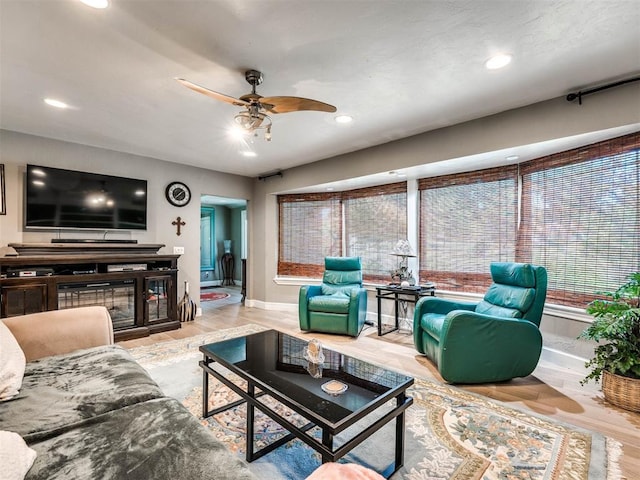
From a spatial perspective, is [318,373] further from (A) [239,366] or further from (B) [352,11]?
(B) [352,11]

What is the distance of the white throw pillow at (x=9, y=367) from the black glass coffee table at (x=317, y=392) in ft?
3.05

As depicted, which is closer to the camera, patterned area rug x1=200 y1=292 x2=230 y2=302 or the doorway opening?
patterned area rug x1=200 y1=292 x2=230 y2=302

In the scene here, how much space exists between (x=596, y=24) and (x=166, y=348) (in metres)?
4.49

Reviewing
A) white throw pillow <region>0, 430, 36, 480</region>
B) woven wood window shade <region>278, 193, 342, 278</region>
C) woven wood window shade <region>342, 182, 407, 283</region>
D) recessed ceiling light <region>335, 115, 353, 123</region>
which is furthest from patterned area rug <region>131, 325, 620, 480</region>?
woven wood window shade <region>278, 193, 342, 278</region>

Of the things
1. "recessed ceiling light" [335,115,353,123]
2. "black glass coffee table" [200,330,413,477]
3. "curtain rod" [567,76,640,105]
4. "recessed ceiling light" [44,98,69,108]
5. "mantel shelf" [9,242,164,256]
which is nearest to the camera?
"black glass coffee table" [200,330,413,477]

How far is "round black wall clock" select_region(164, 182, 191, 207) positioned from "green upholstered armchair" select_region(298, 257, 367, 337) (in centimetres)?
246

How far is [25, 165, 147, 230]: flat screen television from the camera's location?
3580 mm

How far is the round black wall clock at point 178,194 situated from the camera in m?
4.78

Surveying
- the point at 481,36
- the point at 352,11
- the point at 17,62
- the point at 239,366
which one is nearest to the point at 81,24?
the point at 17,62

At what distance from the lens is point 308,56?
211cm

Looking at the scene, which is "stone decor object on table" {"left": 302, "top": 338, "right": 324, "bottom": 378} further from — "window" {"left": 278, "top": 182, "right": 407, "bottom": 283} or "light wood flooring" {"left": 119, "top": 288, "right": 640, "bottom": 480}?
"window" {"left": 278, "top": 182, "right": 407, "bottom": 283}

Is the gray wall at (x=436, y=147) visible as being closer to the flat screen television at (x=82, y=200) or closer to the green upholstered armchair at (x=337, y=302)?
the green upholstered armchair at (x=337, y=302)

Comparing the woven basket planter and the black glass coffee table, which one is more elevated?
the black glass coffee table

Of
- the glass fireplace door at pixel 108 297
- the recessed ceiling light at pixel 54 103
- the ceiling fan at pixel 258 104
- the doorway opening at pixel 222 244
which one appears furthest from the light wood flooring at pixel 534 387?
the doorway opening at pixel 222 244
